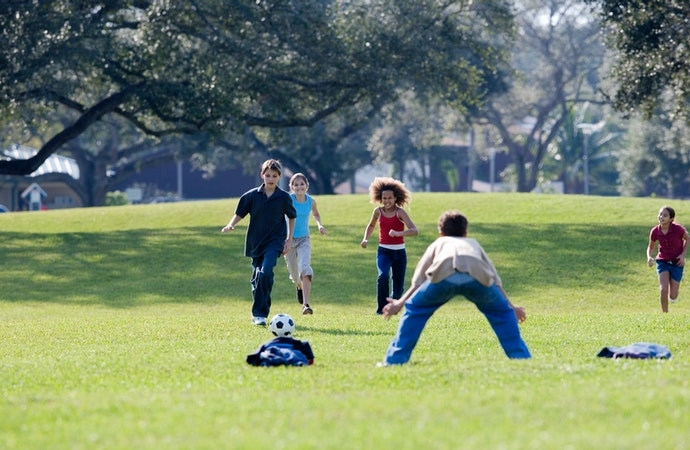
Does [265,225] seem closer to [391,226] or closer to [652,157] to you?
[391,226]

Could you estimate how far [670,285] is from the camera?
61.6 ft

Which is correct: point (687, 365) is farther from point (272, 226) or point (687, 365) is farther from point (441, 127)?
point (441, 127)

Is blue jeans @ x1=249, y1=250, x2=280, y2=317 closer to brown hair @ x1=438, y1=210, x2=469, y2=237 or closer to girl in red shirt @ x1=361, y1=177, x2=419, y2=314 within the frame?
girl in red shirt @ x1=361, y1=177, x2=419, y2=314

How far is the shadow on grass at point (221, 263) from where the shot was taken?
81.3 ft

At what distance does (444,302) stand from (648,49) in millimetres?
21073

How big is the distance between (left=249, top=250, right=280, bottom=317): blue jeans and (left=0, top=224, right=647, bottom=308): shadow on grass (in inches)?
318

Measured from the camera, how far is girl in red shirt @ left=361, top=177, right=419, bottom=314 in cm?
1600

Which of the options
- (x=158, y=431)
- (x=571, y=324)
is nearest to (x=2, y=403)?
(x=158, y=431)

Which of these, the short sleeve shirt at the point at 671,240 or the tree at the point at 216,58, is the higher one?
the tree at the point at 216,58

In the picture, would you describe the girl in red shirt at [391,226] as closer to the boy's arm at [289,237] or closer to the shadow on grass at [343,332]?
the boy's arm at [289,237]

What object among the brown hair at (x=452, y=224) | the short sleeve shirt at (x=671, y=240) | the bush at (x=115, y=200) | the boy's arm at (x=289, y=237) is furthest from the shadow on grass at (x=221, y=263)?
the bush at (x=115, y=200)

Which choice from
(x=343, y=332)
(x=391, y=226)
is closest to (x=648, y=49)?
(x=391, y=226)

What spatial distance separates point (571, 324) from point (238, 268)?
44.4 feet

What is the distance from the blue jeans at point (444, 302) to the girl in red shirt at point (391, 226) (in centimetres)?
568
